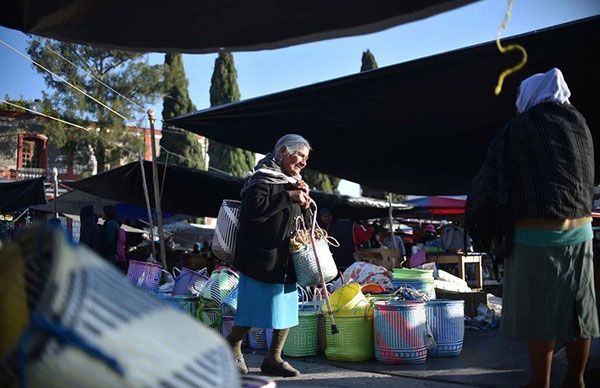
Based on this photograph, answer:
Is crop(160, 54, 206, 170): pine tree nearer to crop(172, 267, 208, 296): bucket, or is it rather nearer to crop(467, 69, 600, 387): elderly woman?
crop(172, 267, 208, 296): bucket

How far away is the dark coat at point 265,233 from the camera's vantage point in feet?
14.7

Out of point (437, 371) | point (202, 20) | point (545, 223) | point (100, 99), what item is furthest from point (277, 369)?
point (100, 99)

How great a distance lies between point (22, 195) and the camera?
15.0 m

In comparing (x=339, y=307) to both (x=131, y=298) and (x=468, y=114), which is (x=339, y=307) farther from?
(x=131, y=298)

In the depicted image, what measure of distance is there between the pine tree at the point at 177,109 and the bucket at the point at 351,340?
36369mm

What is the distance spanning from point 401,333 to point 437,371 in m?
0.43

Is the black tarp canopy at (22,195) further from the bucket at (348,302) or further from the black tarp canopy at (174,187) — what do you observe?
the bucket at (348,302)

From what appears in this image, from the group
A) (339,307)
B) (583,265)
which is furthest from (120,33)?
(339,307)

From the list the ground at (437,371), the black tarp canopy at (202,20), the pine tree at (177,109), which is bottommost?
the ground at (437,371)

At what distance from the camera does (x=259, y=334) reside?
618cm

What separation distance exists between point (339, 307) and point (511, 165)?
8.13 feet

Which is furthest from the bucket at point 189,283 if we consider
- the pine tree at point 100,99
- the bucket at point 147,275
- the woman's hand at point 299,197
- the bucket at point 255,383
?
the pine tree at point 100,99

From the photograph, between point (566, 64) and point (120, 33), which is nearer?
point (120, 33)

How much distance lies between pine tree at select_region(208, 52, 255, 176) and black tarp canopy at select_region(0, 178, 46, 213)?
30226 mm
